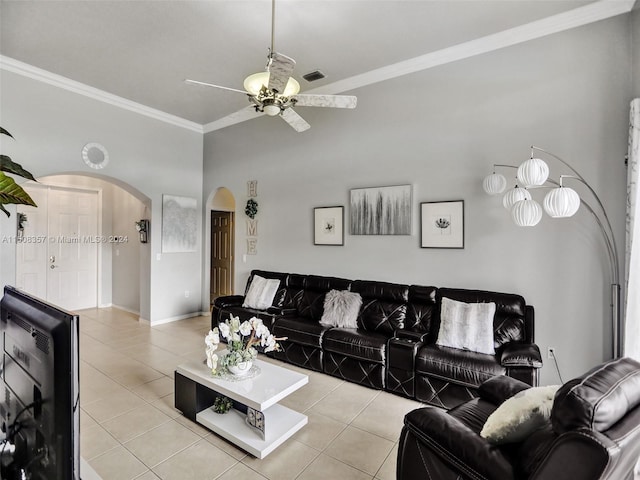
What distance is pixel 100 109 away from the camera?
Answer: 4.65 meters

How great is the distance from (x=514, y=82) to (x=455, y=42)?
738mm

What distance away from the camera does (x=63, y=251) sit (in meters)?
6.13

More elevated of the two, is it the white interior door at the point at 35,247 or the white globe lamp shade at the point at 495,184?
the white globe lamp shade at the point at 495,184

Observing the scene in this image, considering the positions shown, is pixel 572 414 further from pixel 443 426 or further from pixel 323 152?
pixel 323 152

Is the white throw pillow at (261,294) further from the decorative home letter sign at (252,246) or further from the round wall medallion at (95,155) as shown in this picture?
the round wall medallion at (95,155)

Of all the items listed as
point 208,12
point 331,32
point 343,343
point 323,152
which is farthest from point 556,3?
point 343,343

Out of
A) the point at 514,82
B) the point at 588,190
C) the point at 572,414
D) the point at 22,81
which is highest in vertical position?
the point at 22,81

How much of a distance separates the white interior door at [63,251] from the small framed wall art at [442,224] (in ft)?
20.9

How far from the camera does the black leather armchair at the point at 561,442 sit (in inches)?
42.3

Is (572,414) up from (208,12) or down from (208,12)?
down

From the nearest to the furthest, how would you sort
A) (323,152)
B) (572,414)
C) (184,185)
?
(572,414)
(323,152)
(184,185)

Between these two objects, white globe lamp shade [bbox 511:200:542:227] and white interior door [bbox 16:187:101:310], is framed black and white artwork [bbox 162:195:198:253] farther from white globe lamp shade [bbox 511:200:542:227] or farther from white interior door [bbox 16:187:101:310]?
white globe lamp shade [bbox 511:200:542:227]

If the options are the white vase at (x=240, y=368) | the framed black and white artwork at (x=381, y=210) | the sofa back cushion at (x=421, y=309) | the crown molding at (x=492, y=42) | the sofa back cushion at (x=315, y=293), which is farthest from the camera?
the sofa back cushion at (x=315, y=293)

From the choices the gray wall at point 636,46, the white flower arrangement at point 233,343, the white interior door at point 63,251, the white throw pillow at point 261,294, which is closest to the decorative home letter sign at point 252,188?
the white throw pillow at point 261,294
